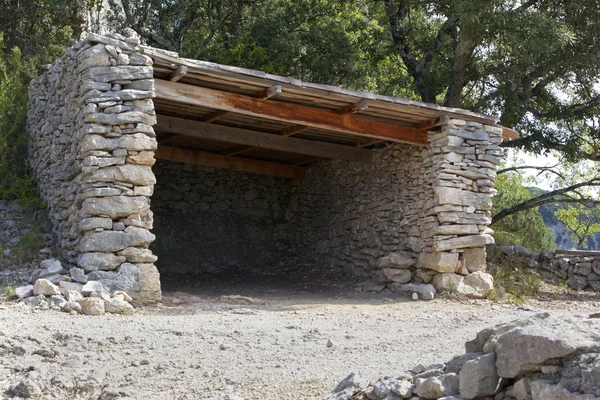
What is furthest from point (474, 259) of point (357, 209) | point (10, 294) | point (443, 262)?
point (10, 294)

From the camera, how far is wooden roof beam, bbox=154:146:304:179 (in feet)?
40.2

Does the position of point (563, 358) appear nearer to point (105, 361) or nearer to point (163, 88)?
point (105, 361)

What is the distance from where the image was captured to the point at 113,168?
773cm

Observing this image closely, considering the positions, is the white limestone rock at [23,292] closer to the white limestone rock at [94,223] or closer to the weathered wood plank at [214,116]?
the white limestone rock at [94,223]

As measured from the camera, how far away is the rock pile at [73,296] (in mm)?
6805

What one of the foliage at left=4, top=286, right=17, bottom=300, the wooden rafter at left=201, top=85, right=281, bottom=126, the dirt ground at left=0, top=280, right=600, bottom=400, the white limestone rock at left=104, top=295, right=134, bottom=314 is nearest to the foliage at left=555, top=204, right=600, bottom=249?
the dirt ground at left=0, top=280, right=600, bottom=400

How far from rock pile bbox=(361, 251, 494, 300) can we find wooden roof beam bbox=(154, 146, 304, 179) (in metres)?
3.85

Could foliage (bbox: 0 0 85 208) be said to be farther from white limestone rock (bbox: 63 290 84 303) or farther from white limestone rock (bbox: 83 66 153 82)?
white limestone rock (bbox: 63 290 84 303)

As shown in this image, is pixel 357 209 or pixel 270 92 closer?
pixel 270 92

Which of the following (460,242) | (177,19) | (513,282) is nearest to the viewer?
(460,242)

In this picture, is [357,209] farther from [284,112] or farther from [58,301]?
[58,301]

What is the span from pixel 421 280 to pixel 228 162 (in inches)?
183

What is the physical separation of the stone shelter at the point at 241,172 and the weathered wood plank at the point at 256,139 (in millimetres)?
21

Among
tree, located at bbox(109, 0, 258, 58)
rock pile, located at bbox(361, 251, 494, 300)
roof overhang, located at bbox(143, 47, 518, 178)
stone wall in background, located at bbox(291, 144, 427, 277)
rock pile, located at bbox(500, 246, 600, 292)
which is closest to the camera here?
roof overhang, located at bbox(143, 47, 518, 178)
